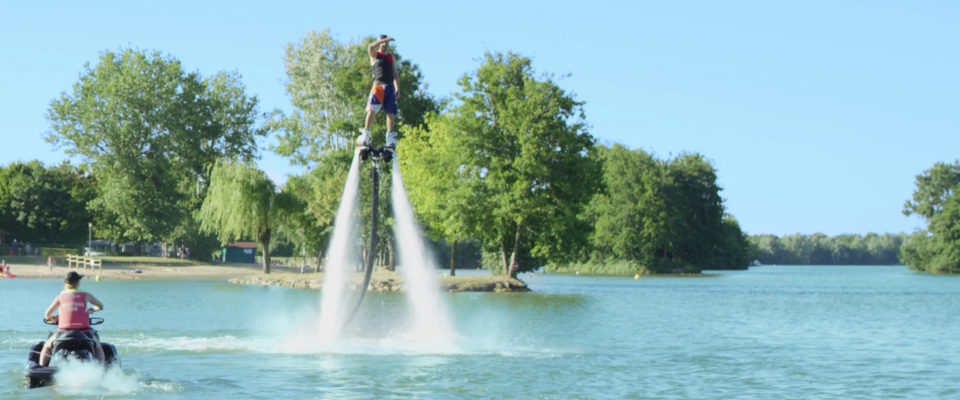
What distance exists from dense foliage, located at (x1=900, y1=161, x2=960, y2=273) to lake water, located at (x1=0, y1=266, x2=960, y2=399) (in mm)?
79716

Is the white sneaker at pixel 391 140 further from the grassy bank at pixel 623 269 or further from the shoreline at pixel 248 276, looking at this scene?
the grassy bank at pixel 623 269

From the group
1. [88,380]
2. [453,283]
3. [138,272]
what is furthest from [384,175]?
[88,380]

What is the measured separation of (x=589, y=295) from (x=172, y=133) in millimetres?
50144

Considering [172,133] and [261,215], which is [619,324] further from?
[172,133]

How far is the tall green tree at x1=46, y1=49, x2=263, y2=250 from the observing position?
92.3m

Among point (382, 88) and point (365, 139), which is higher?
point (382, 88)

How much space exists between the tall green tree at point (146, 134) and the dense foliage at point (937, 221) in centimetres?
8599

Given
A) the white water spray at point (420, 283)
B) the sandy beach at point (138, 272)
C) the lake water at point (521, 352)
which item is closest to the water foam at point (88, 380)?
the lake water at point (521, 352)

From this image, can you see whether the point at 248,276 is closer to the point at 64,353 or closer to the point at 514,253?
the point at 514,253

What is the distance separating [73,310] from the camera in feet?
64.5

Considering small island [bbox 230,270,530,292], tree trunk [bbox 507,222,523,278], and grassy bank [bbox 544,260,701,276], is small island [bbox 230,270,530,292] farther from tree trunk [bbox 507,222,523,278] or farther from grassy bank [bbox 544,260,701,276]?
grassy bank [bbox 544,260,701,276]

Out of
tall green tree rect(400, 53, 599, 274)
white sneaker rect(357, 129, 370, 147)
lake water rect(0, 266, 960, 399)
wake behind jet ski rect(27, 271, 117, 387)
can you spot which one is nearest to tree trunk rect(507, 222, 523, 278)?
tall green tree rect(400, 53, 599, 274)

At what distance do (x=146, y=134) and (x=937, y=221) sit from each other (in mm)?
95444

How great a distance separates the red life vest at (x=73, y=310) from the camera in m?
19.6
